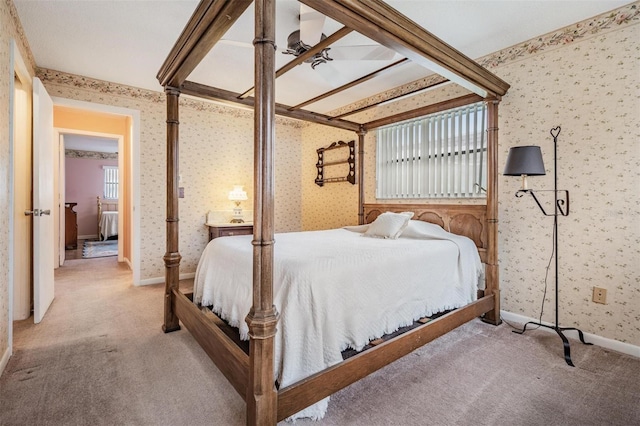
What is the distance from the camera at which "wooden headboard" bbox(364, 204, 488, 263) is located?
2.87 m

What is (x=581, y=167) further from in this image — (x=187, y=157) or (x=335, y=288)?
(x=187, y=157)

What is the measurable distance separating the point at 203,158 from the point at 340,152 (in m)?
1.99

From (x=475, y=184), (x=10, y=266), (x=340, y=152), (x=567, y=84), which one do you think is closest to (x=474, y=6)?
(x=567, y=84)

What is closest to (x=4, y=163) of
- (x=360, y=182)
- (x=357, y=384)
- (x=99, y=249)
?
(x=357, y=384)

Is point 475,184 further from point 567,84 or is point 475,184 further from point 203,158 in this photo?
point 203,158

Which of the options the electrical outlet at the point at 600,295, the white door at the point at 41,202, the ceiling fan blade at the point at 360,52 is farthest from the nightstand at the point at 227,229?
the electrical outlet at the point at 600,295

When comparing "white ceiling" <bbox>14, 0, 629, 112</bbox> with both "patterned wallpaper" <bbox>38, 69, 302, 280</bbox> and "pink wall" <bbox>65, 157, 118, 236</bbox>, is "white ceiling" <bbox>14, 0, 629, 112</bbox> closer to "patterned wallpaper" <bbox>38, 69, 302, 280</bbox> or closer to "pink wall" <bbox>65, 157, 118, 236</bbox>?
"patterned wallpaper" <bbox>38, 69, 302, 280</bbox>

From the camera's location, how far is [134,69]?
338cm

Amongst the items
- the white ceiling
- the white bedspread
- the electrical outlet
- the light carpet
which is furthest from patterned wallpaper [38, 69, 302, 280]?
the white bedspread

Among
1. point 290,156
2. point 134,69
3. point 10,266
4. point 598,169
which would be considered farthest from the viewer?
point 290,156

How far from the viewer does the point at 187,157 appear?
14.0 ft

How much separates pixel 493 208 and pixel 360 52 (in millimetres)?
1735

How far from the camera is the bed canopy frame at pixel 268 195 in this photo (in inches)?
51.3

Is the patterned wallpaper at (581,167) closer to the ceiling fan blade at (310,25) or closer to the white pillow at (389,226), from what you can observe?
the white pillow at (389,226)
